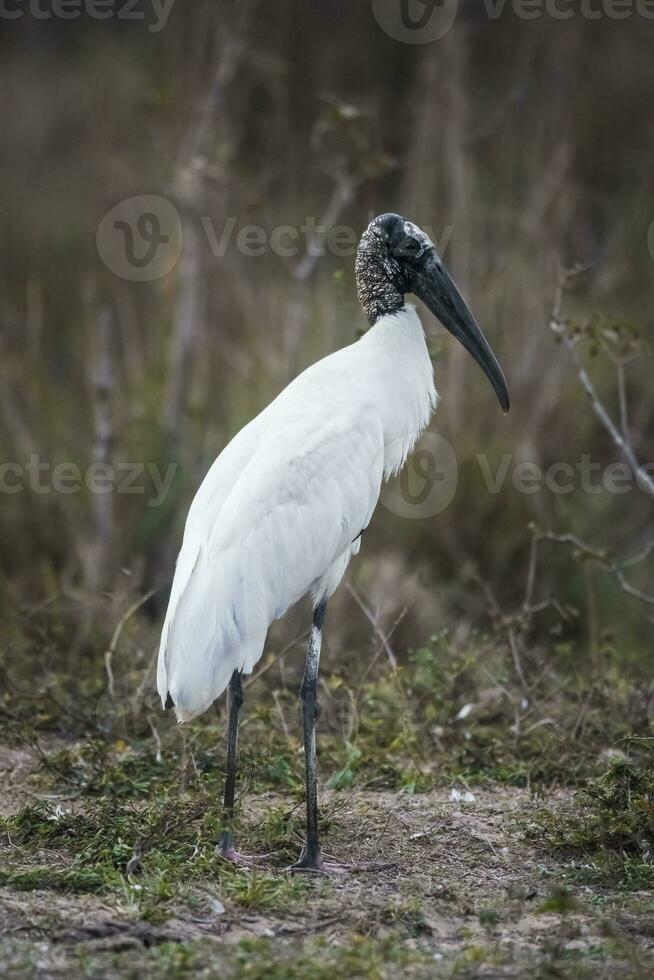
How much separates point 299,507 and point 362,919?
49.2 inches

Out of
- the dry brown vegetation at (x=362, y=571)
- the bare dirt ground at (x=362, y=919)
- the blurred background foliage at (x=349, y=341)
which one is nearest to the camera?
the bare dirt ground at (x=362, y=919)

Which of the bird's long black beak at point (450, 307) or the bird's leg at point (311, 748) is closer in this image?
the bird's leg at point (311, 748)

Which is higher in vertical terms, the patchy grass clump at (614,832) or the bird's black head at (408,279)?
the bird's black head at (408,279)

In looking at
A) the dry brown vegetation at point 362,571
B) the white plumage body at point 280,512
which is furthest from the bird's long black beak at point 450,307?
the dry brown vegetation at point 362,571

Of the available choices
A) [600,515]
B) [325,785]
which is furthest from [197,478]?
[325,785]

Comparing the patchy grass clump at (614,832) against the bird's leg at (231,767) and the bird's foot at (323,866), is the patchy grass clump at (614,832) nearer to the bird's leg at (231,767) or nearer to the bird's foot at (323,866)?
the bird's foot at (323,866)

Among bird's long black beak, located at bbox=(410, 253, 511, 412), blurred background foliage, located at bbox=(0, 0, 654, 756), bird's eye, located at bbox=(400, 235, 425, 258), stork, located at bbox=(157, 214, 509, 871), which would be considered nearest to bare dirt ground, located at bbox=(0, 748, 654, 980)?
stork, located at bbox=(157, 214, 509, 871)

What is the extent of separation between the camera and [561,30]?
8.96 m

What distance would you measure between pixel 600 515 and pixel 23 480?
9.87 ft

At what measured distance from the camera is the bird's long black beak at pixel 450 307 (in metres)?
4.58

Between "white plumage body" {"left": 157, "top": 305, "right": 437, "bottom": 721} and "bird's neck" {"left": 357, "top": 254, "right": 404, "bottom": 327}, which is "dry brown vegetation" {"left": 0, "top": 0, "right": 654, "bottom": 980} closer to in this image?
"white plumage body" {"left": 157, "top": 305, "right": 437, "bottom": 721}

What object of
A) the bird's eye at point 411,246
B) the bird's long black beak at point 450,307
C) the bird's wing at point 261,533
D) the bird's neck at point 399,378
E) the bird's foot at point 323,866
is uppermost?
the bird's eye at point 411,246

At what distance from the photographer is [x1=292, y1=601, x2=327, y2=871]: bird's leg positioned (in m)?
3.92

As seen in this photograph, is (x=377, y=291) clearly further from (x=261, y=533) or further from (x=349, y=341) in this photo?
(x=349, y=341)
